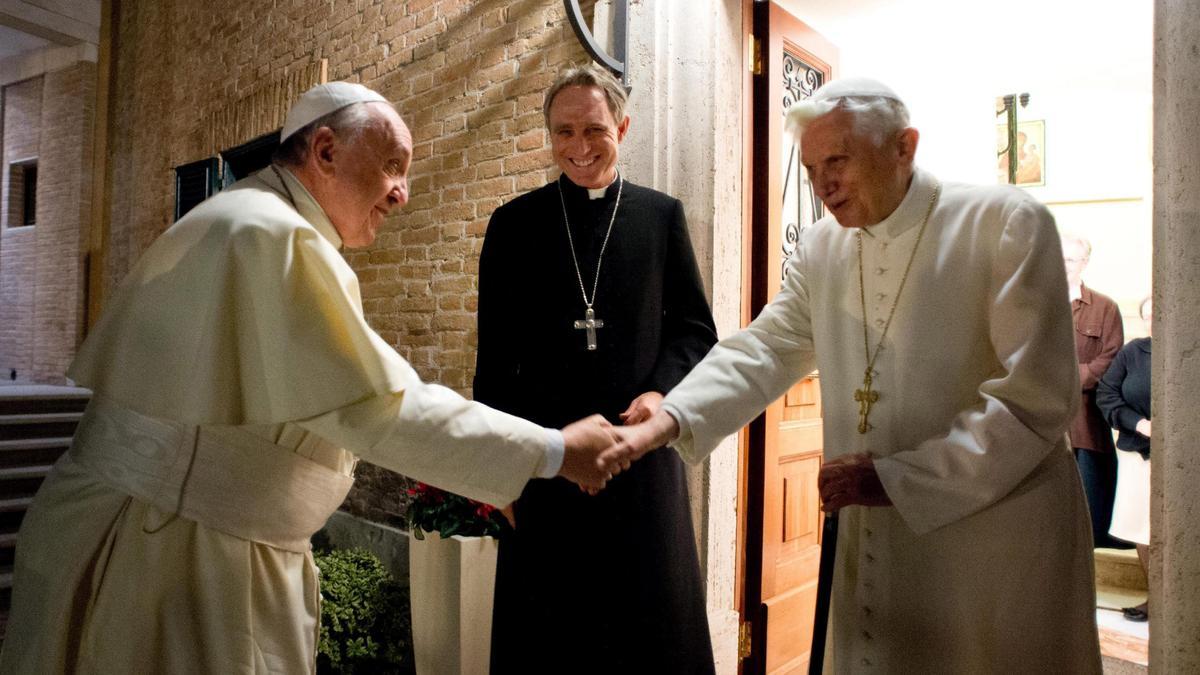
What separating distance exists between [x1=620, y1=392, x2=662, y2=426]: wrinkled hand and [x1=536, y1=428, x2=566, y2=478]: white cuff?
0.42 metres

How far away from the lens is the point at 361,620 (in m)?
3.89

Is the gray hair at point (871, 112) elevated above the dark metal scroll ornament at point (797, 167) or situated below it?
below

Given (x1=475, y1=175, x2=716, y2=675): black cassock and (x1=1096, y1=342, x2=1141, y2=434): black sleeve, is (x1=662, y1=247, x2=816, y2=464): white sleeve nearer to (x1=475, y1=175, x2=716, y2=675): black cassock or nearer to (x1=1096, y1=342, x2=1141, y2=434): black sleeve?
(x1=475, y1=175, x2=716, y2=675): black cassock

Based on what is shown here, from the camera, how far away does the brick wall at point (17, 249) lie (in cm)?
1220

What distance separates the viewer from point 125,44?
9.25 m

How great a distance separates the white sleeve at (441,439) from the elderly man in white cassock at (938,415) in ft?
1.50

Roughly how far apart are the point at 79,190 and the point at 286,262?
11888 millimetres

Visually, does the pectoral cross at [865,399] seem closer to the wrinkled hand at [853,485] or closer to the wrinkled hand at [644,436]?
the wrinkled hand at [853,485]

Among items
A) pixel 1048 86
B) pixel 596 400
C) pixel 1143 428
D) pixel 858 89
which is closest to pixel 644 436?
pixel 596 400

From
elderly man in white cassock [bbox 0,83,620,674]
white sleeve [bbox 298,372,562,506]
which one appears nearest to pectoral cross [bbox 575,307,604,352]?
white sleeve [bbox 298,372,562,506]

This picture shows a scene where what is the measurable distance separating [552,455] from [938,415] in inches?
33.7

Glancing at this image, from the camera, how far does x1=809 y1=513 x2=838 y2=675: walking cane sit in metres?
1.77

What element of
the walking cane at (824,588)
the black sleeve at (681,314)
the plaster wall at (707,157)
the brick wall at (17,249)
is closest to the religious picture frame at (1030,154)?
the plaster wall at (707,157)

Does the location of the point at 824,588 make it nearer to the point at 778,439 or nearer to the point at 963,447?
the point at 963,447
